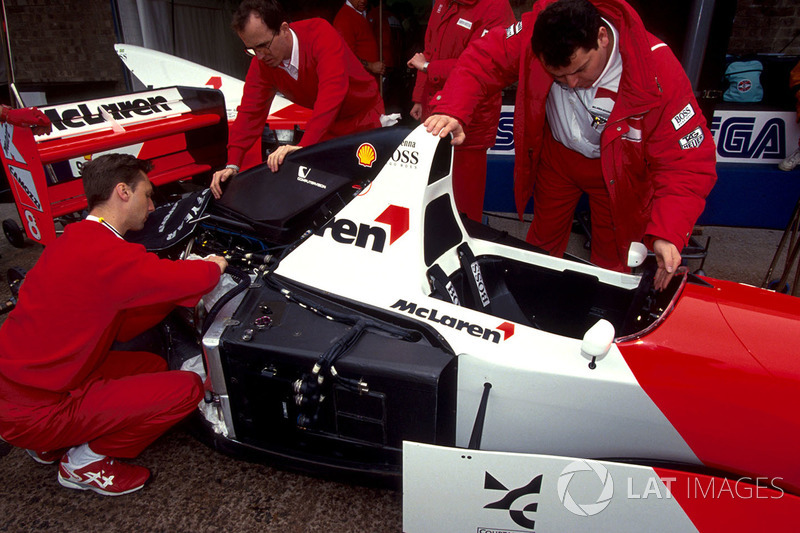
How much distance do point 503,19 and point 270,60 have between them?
1.49 meters

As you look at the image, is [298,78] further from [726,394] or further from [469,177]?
[726,394]

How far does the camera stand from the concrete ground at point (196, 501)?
1798mm

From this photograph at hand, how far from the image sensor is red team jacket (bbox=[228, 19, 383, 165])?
8.77 ft

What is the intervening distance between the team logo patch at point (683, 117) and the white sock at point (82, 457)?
2.42 meters

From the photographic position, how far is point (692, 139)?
1.90m

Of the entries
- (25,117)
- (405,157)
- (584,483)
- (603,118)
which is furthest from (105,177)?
(603,118)

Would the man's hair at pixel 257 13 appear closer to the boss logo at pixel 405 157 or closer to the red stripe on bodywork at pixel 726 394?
the boss logo at pixel 405 157

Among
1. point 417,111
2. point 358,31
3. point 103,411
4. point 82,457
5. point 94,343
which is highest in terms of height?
point 358,31

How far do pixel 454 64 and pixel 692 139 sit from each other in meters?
1.79

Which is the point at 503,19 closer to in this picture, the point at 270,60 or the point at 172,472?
the point at 270,60

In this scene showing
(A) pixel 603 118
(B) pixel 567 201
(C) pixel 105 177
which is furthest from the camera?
(B) pixel 567 201

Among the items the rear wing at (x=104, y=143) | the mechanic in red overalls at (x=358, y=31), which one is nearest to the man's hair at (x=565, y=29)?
the rear wing at (x=104, y=143)

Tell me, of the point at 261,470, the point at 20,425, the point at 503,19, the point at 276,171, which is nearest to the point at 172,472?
the point at 261,470

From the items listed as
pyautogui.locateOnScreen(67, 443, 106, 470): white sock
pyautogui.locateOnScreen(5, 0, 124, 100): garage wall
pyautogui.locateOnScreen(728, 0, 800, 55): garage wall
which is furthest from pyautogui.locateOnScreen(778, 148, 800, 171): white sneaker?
pyautogui.locateOnScreen(5, 0, 124, 100): garage wall
